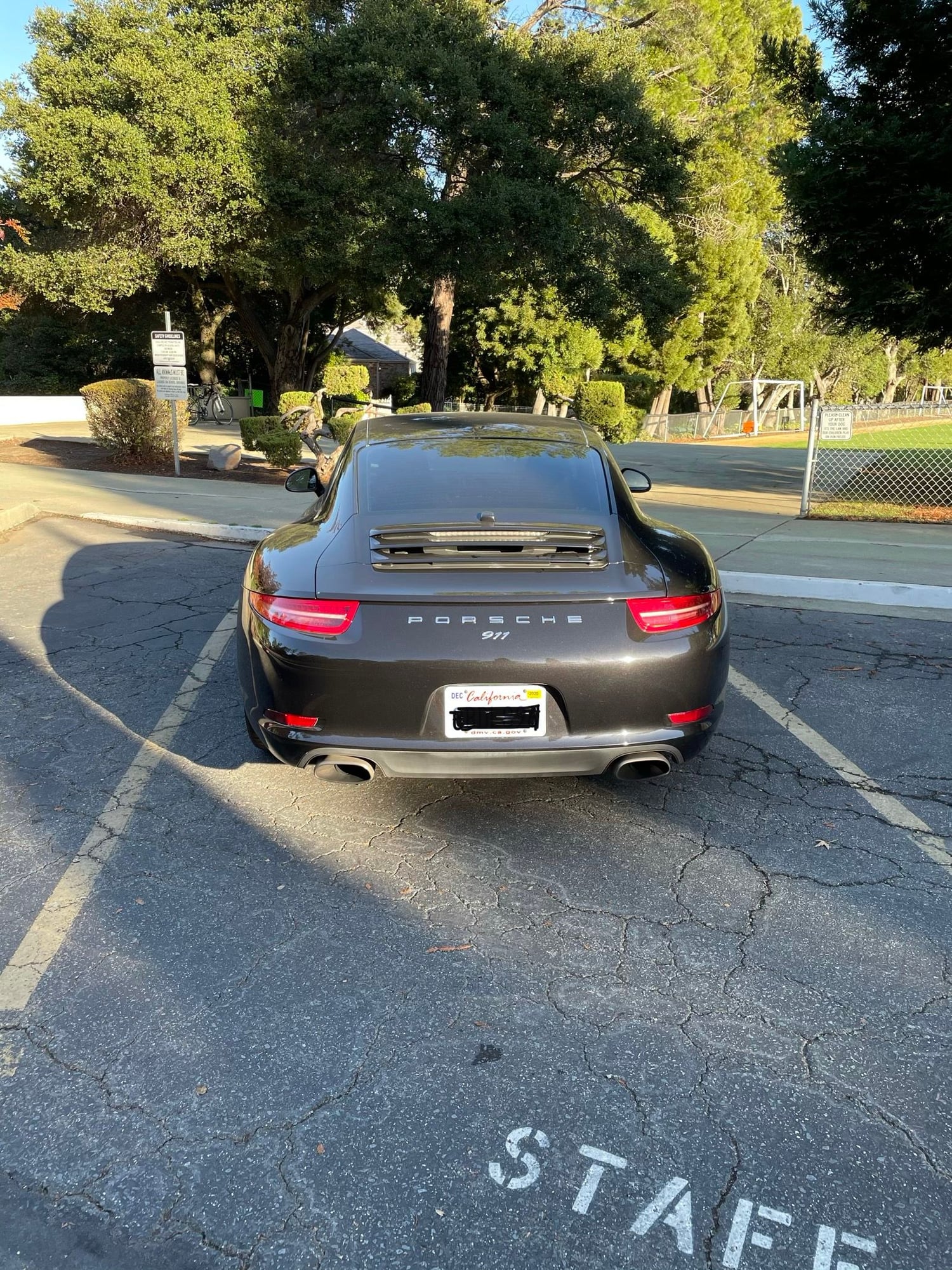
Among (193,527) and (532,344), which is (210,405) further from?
(193,527)

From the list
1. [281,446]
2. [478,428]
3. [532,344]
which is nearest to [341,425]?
[281,446]

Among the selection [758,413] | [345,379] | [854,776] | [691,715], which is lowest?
[854,776]

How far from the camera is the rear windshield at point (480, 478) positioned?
372 cm

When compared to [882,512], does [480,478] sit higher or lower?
higher

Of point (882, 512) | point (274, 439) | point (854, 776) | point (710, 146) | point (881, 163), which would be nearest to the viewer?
point (854, 776)

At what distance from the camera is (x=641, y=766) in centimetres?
332

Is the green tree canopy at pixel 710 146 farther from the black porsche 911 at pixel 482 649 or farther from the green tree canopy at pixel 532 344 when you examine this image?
the black porsche 911 at pixel 482 649

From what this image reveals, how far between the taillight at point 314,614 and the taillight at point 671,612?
3.30 feet

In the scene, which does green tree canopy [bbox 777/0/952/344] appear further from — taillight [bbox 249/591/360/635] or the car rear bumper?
taillight [bbox 249/591/360/635]

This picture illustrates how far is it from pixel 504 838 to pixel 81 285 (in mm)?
22193

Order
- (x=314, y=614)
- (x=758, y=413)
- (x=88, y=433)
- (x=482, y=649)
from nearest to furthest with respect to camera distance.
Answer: (x=482, y=649) < (x=314, y=614) < (x=88, y=433) < (x=758, y=413)

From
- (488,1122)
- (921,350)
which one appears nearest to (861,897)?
(488,1122)

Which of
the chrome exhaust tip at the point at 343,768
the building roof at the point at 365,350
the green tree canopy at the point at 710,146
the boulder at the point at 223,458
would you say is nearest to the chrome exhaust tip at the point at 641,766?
the chrome exhaust tip at the point at 343,768

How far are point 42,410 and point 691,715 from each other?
32211mm
